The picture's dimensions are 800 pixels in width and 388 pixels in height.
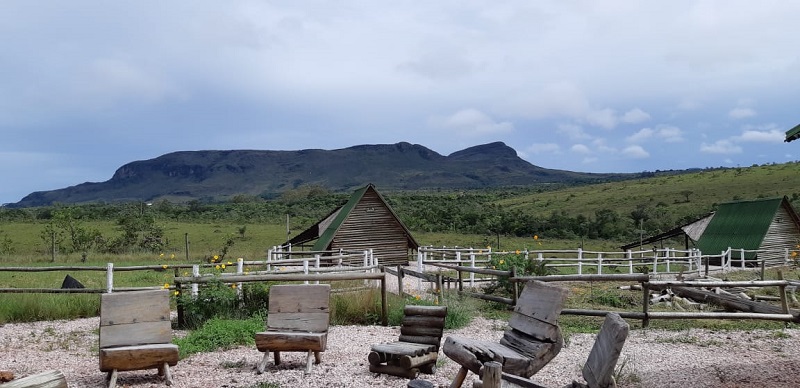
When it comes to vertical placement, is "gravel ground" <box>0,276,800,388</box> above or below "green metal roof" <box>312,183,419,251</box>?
below

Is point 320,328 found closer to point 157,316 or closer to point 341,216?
point 157,316

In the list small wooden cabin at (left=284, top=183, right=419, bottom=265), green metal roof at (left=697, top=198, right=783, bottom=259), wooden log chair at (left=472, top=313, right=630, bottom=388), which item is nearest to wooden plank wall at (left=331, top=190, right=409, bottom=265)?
small wooden cabin at (left=284, top=183, right=419, bottom=265)

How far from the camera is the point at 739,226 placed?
115 feet

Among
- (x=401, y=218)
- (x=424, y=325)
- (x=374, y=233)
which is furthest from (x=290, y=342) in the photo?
(x=401, y=218)

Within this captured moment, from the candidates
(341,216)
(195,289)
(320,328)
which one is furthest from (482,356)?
(341,216)

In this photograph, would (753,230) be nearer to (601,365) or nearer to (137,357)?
(601,365)

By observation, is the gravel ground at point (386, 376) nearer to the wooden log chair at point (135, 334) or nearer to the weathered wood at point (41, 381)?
the wooden log chair at point (135, 334)

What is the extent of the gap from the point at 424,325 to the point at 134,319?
3767 mm

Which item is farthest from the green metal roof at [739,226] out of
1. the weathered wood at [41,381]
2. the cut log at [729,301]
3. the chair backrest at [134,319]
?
the weathered wood at [41,381]

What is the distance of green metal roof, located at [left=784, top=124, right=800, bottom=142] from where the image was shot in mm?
10036

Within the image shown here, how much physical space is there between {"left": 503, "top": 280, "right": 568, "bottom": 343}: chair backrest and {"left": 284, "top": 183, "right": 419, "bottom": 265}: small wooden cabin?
23.9 meters

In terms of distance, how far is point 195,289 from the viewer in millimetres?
12648

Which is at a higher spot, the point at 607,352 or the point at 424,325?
the point at 607,352

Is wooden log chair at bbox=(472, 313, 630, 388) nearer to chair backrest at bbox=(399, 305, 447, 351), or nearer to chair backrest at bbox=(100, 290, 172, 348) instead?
chair backrest at bbox=(399, 305, 447, 351)
